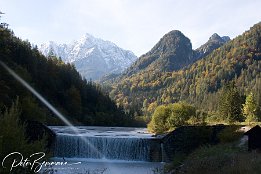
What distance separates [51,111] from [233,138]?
5542 centimetres

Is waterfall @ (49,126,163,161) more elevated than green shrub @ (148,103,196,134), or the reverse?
green shrub @ (148,103,196,134)

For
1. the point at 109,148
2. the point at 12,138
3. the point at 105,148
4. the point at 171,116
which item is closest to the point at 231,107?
the point at 171,116

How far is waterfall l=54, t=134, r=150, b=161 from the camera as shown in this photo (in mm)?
41562

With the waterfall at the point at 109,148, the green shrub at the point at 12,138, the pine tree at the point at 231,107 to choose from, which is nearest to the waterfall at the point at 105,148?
the waterfall at the point at 109,148

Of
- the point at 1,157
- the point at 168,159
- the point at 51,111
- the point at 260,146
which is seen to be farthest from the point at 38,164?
the point at 51,111

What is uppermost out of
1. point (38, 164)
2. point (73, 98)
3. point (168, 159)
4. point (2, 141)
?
point (73, 98)

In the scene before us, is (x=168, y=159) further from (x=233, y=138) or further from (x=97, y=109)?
(x=97, y=109)

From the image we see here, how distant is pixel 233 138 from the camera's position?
36969 millimetres

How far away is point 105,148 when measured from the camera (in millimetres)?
41969

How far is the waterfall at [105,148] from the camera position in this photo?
41562 millimetres

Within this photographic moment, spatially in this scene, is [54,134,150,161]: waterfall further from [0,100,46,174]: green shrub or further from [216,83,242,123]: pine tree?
[216,83,242,123]: pine tree

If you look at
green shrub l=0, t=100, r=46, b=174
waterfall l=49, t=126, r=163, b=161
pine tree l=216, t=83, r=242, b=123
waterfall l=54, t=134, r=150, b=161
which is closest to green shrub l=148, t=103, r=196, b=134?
waterfall l=49, t=126, r=163, b=161

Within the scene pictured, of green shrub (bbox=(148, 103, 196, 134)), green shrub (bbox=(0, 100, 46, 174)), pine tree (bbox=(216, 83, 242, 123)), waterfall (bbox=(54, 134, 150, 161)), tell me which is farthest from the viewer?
pine tree (bbox=(216, 83, 242, 123))

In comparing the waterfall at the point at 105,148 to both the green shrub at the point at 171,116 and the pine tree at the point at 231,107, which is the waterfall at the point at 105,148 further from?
the pine tree at the point at 231,107
